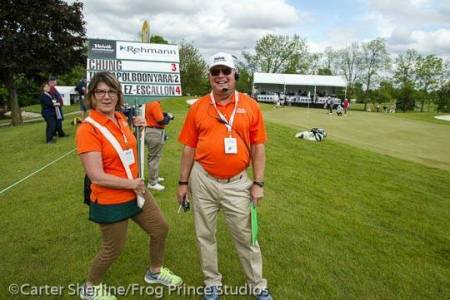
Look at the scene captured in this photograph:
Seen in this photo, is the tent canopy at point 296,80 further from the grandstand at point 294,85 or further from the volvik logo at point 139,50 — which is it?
the volvik logo at point 139,50

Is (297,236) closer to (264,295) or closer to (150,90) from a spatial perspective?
(264,295)

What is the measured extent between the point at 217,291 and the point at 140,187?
1.35 m

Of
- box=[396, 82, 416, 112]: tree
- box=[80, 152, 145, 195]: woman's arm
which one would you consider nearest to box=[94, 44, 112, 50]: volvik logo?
box=[80, 152, 145, 195]: woman's arm

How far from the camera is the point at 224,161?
2986 millimetres

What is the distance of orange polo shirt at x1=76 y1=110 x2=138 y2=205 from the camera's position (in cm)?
260

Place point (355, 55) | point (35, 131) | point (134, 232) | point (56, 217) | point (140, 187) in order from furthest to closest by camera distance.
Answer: point (355, 55), point (35, 131), point (56, 217), point (134, 232), point (140, 187)

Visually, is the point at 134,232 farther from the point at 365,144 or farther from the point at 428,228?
the point at 365,144

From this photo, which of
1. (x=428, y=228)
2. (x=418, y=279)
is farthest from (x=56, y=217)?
(x=428, y=228)

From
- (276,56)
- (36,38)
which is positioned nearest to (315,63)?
(276,56)

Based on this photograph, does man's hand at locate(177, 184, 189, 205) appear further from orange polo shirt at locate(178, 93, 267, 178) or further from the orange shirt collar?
the orange shirt collar

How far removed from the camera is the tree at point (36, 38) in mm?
20078

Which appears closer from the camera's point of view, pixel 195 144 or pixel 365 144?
pixel 195 144

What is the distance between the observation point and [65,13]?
2167 cm

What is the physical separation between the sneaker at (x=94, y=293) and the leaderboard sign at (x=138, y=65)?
2309 mm
